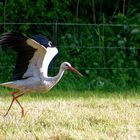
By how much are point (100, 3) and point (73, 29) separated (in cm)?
123

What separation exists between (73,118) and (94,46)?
5.69 metres

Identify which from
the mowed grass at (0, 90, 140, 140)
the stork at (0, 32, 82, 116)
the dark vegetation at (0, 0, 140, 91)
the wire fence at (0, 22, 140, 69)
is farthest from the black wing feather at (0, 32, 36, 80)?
the wire fence at (0, 22, 140, 69)

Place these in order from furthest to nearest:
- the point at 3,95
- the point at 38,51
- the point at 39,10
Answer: the point at 39,10, the point at 3,95, the point at 38,51

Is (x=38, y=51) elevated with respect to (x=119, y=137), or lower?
elevated

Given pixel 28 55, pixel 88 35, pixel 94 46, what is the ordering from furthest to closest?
pixel 88 35 → pixel 94 46 → pixel 28 55

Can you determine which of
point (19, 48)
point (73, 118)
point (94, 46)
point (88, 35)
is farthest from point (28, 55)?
point (88, 35)

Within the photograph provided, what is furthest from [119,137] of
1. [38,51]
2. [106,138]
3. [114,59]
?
[114,59]

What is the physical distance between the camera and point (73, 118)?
7.82 meters

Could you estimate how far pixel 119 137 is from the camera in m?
6.63

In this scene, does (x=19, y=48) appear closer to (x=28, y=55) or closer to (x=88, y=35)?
(x=28, y=55)

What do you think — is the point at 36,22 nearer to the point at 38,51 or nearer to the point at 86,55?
the point at 86,55

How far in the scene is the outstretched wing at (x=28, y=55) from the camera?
313 inches

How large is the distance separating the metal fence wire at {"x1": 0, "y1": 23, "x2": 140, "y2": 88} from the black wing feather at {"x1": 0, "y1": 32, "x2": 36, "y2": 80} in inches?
170

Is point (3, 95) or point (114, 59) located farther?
point (114, 59)
